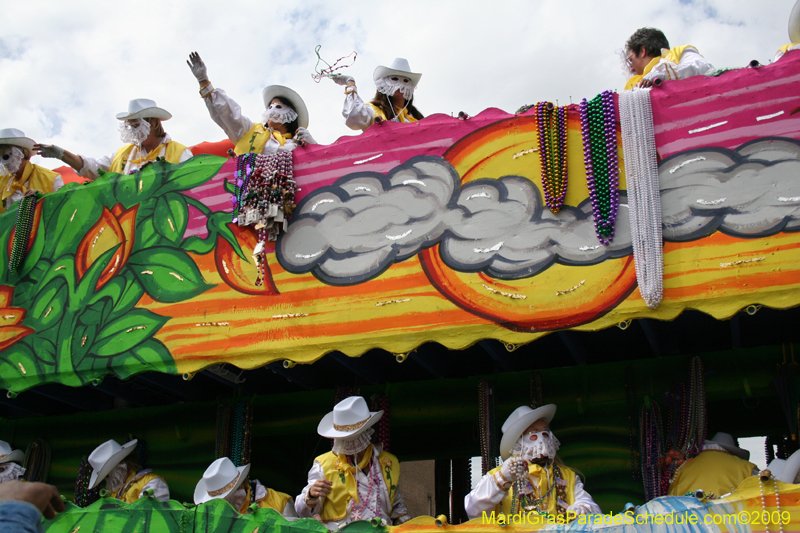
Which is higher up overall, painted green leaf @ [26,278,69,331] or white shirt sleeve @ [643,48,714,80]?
white shirt sleeve @ [643,48,714,80]

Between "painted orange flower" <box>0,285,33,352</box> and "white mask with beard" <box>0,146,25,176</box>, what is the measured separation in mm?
1496

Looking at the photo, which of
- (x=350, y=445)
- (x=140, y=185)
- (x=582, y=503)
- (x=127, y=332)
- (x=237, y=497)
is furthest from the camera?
(x=140, y=185)

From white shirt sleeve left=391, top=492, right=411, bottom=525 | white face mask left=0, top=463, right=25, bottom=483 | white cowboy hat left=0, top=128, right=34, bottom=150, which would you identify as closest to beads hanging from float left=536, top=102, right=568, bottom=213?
white shirt sleeve left=391, top=492, right=411, bottom=525

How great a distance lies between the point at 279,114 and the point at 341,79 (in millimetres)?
991

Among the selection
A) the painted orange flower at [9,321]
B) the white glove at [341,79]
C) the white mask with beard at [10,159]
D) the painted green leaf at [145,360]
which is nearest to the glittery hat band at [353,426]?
the painted green leaf at [145,360]

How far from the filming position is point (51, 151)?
7488 millimetres

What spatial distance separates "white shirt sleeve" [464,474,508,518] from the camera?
4.92 metres

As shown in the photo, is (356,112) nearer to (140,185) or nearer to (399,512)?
(140,185)

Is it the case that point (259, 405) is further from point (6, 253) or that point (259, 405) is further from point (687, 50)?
point (687, 50)

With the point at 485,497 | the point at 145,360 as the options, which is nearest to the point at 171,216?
the point at 145,360

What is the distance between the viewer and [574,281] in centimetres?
515

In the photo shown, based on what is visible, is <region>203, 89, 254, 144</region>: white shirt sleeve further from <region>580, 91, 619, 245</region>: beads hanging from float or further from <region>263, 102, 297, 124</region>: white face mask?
<region>580, 91, 619, 245</region>: beads hanging from float

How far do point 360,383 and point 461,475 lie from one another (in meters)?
1.93

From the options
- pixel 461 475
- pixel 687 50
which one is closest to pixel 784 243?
pixel 687 50
